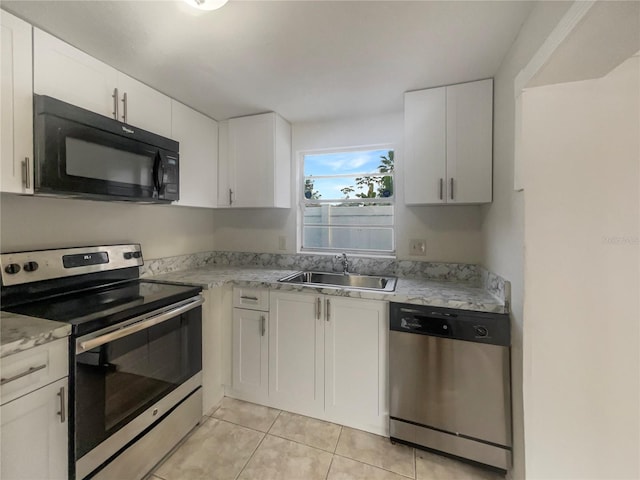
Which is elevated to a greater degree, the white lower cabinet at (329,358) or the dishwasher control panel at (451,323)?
the dishwasher control panel at (451,323)

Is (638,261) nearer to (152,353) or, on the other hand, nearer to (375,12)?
(375,12)

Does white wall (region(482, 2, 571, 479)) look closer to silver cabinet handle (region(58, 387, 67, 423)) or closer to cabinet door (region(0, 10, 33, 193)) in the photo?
silver cabinet handle (region(58, 387, 67, 423))

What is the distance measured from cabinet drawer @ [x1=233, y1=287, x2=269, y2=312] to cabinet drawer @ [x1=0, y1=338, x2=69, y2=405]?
3.32 feet

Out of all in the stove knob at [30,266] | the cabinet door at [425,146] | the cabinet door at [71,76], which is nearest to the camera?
the cabinet door at [71,76]

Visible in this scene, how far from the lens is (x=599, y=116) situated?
1.15m

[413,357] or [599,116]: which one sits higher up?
[599,116]

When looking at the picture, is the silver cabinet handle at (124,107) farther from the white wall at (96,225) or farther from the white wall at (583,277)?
the white wall at (583,277)

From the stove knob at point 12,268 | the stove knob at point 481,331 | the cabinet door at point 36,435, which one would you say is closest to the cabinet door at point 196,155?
the stove knob at point 12,268

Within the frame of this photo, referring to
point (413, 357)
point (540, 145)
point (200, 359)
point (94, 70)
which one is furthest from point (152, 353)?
point (540, 145)

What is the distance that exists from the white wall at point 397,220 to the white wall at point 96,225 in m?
0.38

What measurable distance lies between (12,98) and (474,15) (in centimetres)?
203

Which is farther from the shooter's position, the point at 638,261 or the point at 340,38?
the point at 340,38

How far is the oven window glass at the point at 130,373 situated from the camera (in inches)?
44.0

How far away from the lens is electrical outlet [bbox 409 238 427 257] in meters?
2.13
